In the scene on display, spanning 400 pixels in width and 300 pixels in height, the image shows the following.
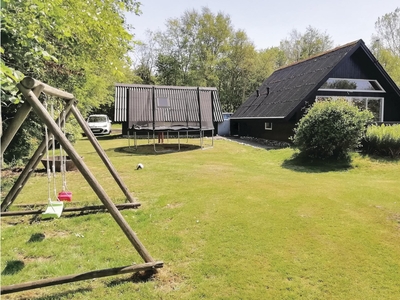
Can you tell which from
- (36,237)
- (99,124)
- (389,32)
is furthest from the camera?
(389,32)

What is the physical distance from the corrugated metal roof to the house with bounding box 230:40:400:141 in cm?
446

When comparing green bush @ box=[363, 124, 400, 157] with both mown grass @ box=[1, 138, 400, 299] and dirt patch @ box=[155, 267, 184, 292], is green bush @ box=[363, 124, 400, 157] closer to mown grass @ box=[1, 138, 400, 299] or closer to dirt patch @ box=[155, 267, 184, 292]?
mown grass @ box=[1, 138, 400, 299]

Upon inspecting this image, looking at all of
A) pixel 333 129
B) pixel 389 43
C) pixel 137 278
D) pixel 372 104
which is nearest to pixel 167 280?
pixel 137 278

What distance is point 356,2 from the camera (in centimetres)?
1289

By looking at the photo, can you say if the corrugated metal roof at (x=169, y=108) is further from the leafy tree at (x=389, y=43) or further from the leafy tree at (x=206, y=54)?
A: the leafy tree at (x=389, y=43)

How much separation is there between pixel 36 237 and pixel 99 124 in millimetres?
21051

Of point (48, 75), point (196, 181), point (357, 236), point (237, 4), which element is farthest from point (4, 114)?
point (237, 4)

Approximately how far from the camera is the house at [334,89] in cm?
1628

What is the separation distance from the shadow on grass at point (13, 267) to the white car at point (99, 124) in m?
21.1

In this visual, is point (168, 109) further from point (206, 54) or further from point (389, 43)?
point (389, 43)

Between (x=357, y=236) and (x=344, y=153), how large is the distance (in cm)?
778

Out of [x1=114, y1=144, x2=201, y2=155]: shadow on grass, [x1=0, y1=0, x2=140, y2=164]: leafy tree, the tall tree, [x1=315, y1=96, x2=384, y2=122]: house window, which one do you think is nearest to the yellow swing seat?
[x1=0, y1=0, x2=140, y2=164]: leafy tree

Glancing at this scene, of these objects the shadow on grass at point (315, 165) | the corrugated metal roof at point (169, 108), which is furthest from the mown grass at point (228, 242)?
the corrugated metal roof at point (169, 108)

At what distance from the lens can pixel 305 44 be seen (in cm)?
3956
